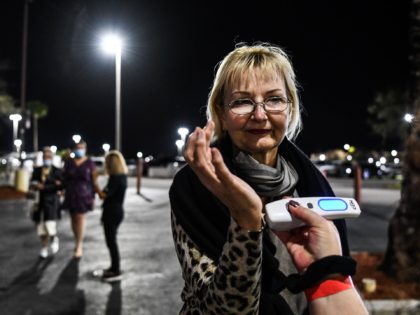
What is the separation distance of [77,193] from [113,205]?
1.23 m

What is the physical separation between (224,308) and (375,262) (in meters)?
6.45

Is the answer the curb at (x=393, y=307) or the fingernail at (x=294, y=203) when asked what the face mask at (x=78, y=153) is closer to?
the curb at (x=393, y=307)

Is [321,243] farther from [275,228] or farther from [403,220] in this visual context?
[403,220]

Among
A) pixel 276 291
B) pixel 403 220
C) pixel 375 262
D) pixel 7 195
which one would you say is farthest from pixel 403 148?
pixel 7 195

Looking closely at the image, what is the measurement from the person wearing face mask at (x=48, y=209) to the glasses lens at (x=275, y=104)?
793cm

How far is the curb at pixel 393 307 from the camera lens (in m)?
4.61

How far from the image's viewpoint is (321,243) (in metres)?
1.25

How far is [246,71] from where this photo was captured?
1635 mm

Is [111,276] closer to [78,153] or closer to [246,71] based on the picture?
[78,153]

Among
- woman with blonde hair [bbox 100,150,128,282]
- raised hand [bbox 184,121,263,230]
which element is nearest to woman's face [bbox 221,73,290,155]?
raised hand [bbox 184,121,263,230]

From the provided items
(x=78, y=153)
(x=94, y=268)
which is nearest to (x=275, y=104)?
(x=94, y=268)

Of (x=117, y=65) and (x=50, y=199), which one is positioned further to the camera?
(x=117, y=65)

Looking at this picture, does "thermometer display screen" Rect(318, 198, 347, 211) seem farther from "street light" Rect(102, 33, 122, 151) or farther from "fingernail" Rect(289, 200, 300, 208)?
"street light" Rect(102, 33, 122, 151)

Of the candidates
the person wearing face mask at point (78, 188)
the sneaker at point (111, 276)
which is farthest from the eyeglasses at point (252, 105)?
the person wearing face mask at point (78, 188)
